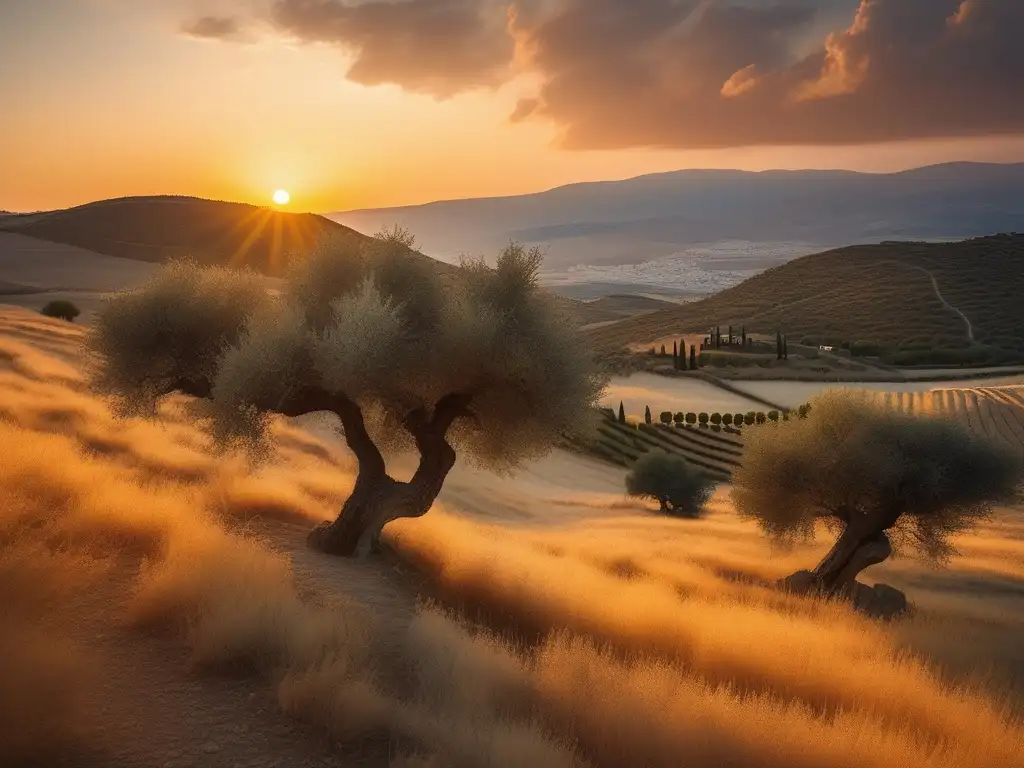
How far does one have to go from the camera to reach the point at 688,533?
2991cm

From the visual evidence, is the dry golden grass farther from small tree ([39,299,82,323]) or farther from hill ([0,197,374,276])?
hill ([0,197,374,276])

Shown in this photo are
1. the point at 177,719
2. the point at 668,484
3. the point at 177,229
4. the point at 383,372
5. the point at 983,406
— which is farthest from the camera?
the point at 177,229

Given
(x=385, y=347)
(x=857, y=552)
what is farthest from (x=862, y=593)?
(x=385, y=347)

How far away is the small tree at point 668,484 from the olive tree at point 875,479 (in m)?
23.6

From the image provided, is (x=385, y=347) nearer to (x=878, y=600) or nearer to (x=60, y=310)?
(x=878, y=600)

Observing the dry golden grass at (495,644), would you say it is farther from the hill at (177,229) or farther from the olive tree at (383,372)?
the hill at (177,229)

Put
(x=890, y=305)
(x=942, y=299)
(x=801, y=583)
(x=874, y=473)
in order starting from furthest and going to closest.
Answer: (x=942, y=299) < (x=890, y=305) < (x=801, y=583) < (x=874, y=473)

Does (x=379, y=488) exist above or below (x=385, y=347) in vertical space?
below

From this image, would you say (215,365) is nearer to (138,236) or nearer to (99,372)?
(99,372)

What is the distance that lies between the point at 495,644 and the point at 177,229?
173 m

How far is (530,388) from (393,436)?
4703 mm

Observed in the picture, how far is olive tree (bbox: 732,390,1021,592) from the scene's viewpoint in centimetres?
1853

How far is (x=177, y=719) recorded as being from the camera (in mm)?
6094

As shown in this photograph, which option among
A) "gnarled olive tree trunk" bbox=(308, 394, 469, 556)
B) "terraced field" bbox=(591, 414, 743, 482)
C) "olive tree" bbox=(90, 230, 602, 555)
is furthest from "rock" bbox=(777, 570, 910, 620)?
"terraced field" bbox=(591, 414, 743, 482)
